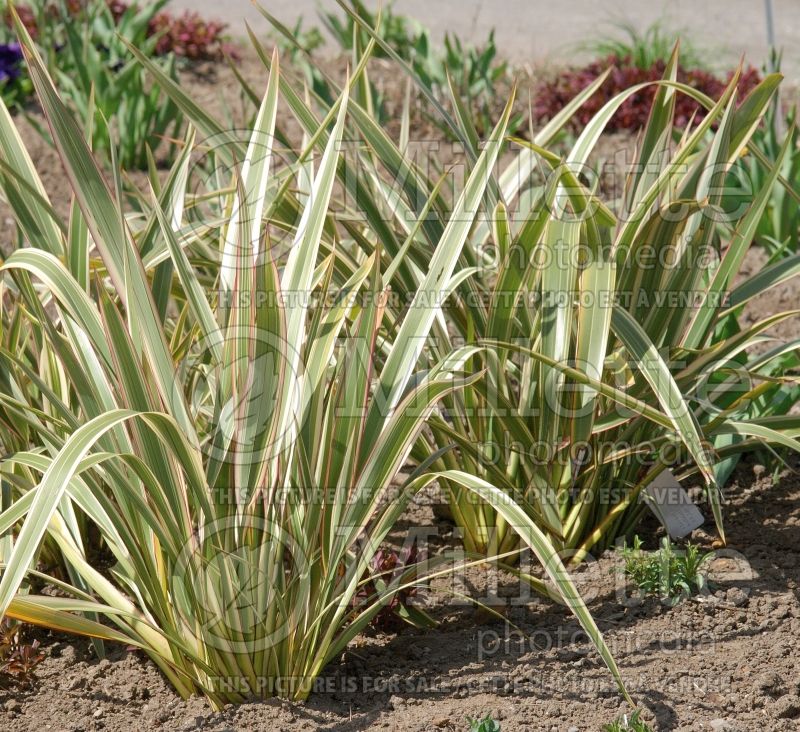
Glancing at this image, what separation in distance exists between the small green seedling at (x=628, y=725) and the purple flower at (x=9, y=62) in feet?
13.1

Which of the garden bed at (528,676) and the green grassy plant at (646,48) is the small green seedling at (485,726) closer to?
the garden bed at (528,676)

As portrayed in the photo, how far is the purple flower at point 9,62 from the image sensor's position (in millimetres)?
4465

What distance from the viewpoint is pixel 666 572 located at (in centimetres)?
185

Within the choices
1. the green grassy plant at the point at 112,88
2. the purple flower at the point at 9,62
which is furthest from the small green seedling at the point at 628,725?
the purple flower at the point at 9,62

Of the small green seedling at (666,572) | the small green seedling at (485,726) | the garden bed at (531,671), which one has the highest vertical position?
the small green seedling at (666,572)

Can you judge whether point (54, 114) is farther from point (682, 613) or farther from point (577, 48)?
point (577, 48)

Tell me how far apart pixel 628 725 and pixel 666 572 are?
0.39 m

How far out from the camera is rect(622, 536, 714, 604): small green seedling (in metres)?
1.85

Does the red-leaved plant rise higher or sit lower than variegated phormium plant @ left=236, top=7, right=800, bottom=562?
higher

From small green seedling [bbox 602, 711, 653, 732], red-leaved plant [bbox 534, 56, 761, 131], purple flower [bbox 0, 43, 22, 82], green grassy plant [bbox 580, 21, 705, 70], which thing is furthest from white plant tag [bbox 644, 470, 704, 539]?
purple flower [bbox 0, 43, 22, 82]

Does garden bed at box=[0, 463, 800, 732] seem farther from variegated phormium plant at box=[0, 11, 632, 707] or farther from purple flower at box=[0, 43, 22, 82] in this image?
purple flower at box=[0, 43, 22, 82]

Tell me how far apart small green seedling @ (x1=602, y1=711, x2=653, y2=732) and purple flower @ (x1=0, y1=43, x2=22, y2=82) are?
13.1 feet

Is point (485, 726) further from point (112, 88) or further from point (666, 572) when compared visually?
point (112, 88)

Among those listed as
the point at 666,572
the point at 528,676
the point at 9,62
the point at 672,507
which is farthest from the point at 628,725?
the point at 9,62
